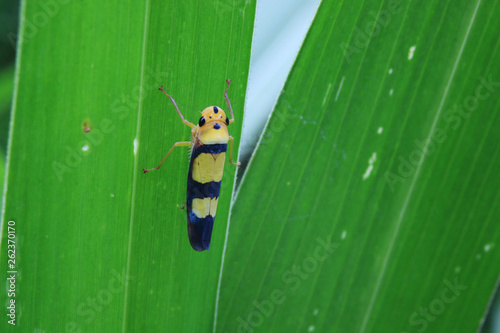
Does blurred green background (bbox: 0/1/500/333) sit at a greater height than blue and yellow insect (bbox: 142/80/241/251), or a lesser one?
greater

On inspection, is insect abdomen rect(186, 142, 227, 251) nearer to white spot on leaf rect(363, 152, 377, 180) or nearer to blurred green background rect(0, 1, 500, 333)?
white spot on leaf rect(363, 152, 377, 180)

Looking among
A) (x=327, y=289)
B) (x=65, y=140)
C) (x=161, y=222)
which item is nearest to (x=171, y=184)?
(x=161, y=222)

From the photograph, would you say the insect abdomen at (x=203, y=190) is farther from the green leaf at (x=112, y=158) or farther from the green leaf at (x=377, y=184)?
the green leaf at (x=377, y=184)

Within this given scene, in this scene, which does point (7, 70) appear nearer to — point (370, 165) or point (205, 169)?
point (205, 169)

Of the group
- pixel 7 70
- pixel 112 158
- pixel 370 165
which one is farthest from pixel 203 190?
pixel 7 70

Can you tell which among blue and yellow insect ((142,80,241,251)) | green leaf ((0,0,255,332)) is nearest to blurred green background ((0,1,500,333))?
green leaf ((0,0,255,332))

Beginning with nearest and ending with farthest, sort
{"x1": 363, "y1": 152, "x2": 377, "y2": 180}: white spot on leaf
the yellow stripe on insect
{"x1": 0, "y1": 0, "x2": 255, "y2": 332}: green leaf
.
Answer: {"x1": 0, "y1": 0, "x2": 255, "y2": 332}: green leaf → the yellow stripe on insect → {"x1": 363, "y1": 152, "x2": 377, "y2": 180}: white spot on leaf
